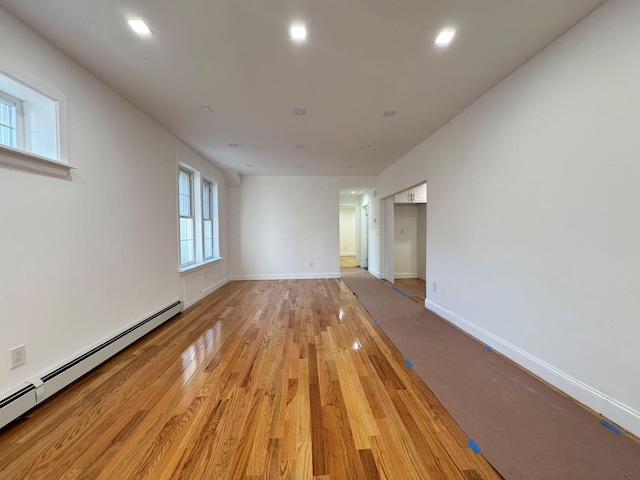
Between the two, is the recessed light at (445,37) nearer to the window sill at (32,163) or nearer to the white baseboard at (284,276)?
the window sill at (32,163)

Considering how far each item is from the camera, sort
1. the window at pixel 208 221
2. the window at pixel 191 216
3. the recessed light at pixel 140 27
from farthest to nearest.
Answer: the window at pixel 208 221 < the window at pixel 191 216 < the recessed light at pixel 140 27

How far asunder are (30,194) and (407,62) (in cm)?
297

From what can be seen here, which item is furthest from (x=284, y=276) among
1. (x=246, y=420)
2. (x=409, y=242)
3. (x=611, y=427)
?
(x=611, y=427)

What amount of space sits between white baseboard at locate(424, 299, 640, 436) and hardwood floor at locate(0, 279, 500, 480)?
0.98 metres

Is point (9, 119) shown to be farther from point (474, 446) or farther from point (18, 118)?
point (474, 446)

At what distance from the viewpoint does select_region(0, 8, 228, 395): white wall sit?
1603mm

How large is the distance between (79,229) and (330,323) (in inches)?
107

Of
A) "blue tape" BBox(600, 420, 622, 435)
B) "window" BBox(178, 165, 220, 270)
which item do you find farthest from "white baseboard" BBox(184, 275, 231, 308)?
"blue tape" BBox(600, 420, 622, 435)

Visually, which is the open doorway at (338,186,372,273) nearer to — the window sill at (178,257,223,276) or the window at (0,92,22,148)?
the window sill at (178,257,223,276)

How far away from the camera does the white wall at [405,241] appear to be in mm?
6262

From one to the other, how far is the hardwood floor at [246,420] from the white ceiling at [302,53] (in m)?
2.59

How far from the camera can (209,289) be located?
488 centimetres

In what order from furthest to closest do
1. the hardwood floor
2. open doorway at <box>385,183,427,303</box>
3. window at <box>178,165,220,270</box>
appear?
open doorway at <box>385,183,427,303</box>, window at <box>178,165,220,270</box>, the hardwood floor

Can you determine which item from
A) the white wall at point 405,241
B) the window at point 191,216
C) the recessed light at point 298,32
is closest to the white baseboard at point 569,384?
the recessed light at point 298,32
